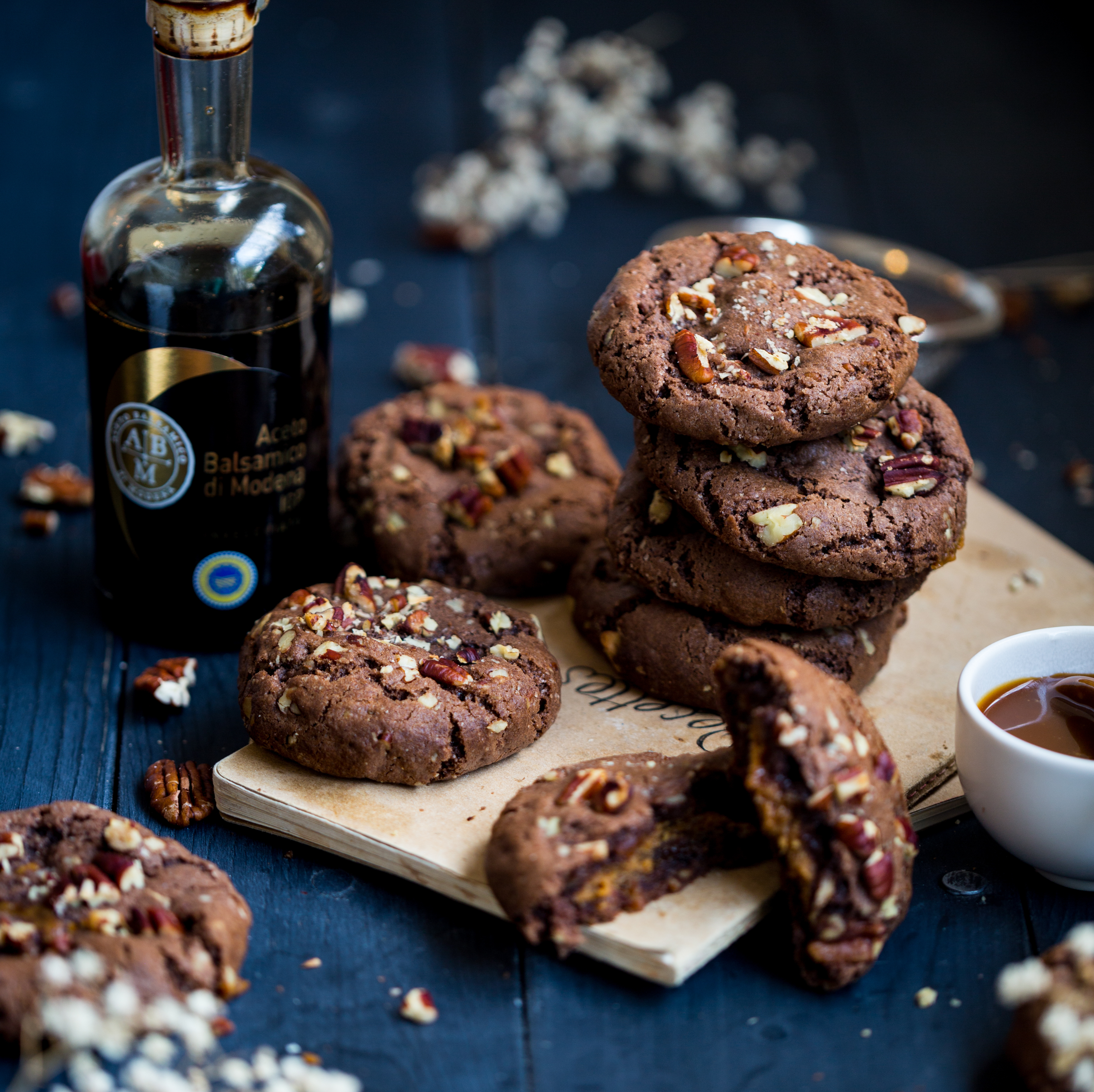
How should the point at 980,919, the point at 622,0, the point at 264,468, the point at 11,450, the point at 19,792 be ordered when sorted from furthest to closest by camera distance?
the point at 622,0 → the point at 11,450 → the point at 264,468 → the point at 19,792 → the point at 980,919

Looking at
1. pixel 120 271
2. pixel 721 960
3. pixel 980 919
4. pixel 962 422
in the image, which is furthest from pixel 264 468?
pixel 962 422

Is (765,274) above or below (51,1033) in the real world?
above

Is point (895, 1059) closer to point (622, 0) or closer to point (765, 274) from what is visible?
point (765, 274)

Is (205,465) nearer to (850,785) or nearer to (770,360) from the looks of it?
(770,360)

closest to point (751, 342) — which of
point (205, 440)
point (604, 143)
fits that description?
point (205, 440)

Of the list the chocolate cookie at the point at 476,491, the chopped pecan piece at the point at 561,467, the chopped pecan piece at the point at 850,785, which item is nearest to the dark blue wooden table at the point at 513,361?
the chopped pecan piece at the point at 850,785

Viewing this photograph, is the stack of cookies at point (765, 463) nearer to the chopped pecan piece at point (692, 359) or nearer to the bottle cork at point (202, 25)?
the chopped pecan piece at point (692, 359)
